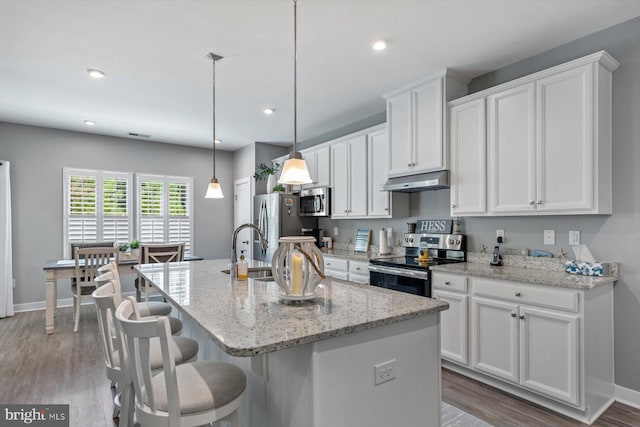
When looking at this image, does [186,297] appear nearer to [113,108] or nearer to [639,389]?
[639,389]

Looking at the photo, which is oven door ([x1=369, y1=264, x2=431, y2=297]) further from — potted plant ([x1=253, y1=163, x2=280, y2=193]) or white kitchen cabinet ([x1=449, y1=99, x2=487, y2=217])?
potted plant ([x1=253, y1=163, x2=280, y2=193])

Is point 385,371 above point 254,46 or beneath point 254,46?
beneath

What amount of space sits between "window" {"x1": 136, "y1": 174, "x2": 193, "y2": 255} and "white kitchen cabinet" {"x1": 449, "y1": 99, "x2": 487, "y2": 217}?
4.79 m

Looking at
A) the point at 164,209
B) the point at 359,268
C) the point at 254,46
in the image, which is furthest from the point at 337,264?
the point at 164,209

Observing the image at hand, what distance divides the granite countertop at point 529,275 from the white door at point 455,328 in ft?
0.70

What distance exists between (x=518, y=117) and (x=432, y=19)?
1056 millimetres

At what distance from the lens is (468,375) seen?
2.90 metres

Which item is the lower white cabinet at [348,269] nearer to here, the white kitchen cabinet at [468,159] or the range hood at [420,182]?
the range hood at [420,182]

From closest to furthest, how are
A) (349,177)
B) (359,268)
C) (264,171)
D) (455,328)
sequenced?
(455,328) → (359,268) → (349,177) → (264,171)

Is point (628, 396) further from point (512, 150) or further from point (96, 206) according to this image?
point (96, 206)

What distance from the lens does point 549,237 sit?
2852mm

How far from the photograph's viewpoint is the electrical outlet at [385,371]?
138 centimetres

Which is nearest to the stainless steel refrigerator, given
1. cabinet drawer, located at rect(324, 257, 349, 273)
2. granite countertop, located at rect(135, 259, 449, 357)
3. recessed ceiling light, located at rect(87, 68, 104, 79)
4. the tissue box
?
cabinet drawer, located at rect(324, 257, 349, 273)

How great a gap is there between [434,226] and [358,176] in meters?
1.15
